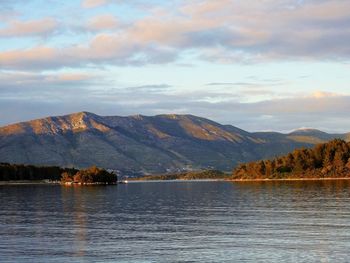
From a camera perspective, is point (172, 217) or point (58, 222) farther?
point (172, 217)

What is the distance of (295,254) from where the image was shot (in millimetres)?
59344

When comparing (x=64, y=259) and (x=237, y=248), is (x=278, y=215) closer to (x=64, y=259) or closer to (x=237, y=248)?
(x=237, y=248)

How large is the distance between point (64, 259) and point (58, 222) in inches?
1488

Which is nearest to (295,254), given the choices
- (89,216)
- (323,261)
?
(323,261)

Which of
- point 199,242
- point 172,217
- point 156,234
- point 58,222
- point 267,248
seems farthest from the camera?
point 172,217

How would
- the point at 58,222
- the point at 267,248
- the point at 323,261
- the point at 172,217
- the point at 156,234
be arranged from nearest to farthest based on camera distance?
the point at 323,261 < the point at 267,248 < the point at 156,234 < the point at 58,222 < the point at 172,217

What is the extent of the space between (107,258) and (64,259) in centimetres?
397

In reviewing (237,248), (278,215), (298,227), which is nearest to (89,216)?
(278,215)

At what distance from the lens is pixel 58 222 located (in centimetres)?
9594

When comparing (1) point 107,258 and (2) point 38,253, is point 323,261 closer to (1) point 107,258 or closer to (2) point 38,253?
(1) point 107,258

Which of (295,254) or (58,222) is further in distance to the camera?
(58,222)

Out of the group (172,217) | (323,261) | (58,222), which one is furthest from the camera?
(172,217)

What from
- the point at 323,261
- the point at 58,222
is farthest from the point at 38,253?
the point at 58,222

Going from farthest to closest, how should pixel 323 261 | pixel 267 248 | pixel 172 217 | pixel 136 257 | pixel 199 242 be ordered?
1. pixel 172 217
2. pixel 199 242
3. pixel 267 248
4. pixel 136 257
5. pixel 323 261
